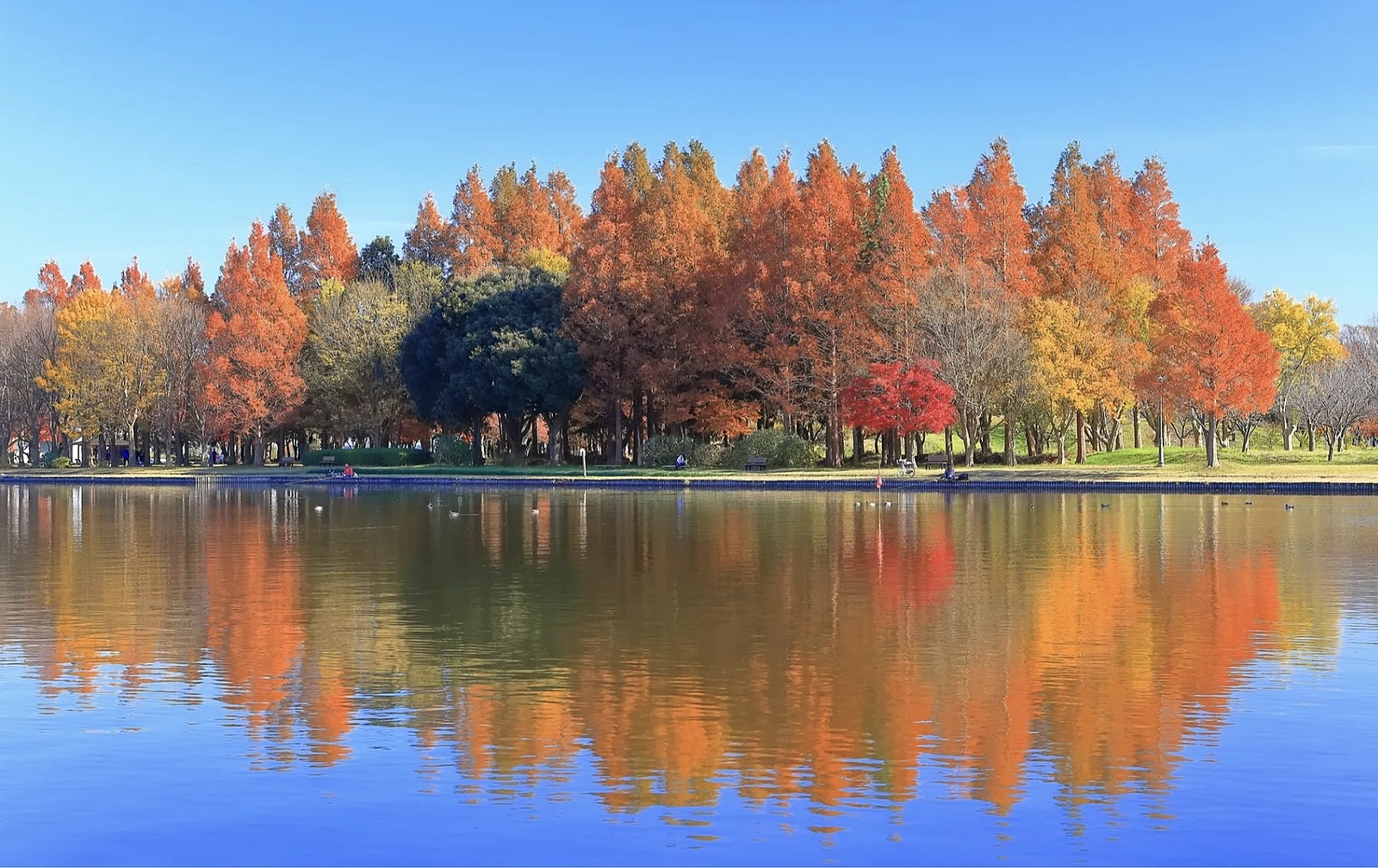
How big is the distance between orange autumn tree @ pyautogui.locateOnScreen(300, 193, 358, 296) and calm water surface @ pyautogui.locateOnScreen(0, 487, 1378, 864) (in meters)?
69.0

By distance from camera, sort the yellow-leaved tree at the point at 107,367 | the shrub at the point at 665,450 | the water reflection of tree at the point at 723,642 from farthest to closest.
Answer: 1. the yellow-leaved tree at the point at 107,367
2. the shrub at the point at 665,450
3. the water reflection of tree at the point at 723,642

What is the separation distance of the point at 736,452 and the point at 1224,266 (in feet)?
72.1

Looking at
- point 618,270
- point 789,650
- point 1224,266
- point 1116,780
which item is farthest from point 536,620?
point 618,270

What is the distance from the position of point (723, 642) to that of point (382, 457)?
6125cm

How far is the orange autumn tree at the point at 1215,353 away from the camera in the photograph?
5303cm

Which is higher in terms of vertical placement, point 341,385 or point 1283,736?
point 341,385

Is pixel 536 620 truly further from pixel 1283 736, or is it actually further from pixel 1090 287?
pixel 1090 287

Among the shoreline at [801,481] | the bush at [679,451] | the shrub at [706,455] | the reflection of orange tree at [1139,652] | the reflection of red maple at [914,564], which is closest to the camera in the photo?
the reflection of orange tree at [1139,652]

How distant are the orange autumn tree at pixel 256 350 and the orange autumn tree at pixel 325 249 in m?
10.2

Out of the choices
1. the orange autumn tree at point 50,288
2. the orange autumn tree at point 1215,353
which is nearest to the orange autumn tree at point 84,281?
the orange autumn tree at point 50,288

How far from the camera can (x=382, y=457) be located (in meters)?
74.2

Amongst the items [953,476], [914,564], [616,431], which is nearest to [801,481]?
[953,476]

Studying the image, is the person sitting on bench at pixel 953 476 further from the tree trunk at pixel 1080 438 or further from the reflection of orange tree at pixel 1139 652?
the reflection of orange tree at pixel 1139 652

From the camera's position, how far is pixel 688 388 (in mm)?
65625
